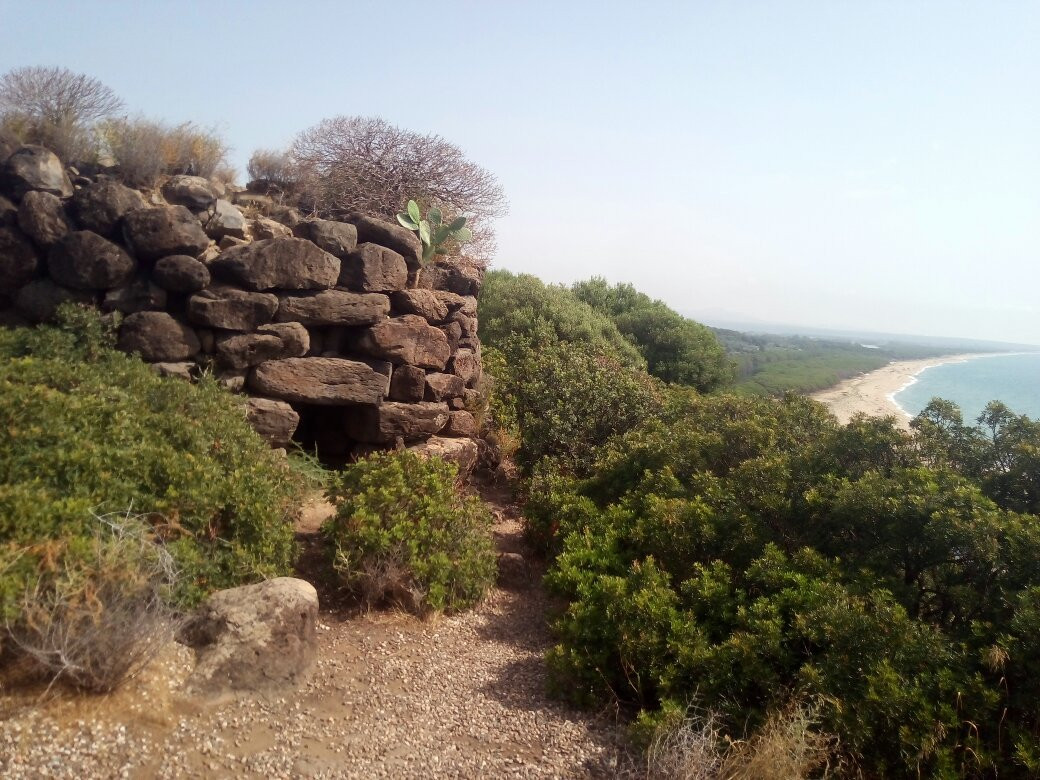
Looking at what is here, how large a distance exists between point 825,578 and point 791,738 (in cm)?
141

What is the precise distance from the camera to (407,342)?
29.4 ft

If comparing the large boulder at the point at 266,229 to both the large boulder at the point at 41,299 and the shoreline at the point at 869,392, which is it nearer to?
the large boulder at the point at 41,299

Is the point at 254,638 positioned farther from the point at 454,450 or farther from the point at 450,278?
the point at 450,278

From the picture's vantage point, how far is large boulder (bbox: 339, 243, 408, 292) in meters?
8.63

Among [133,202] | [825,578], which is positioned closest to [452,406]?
[133,202]

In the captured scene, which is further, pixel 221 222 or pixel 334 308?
pixel 221 222

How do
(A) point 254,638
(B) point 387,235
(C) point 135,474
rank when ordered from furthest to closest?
(B) point 387,235 < (C) point 135,474 < (A) point 254,638

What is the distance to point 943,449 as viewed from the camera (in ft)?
20.0

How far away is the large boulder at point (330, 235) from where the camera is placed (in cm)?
849

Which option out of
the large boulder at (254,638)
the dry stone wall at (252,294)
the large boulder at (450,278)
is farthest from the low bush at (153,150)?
the large boulder at (254,638)

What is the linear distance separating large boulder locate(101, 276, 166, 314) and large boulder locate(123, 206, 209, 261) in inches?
12.1

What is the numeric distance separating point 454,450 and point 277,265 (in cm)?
315

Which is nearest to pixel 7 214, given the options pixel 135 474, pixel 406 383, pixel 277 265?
pixel 277 265

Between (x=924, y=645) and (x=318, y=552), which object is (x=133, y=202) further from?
(x=924, y=645)
